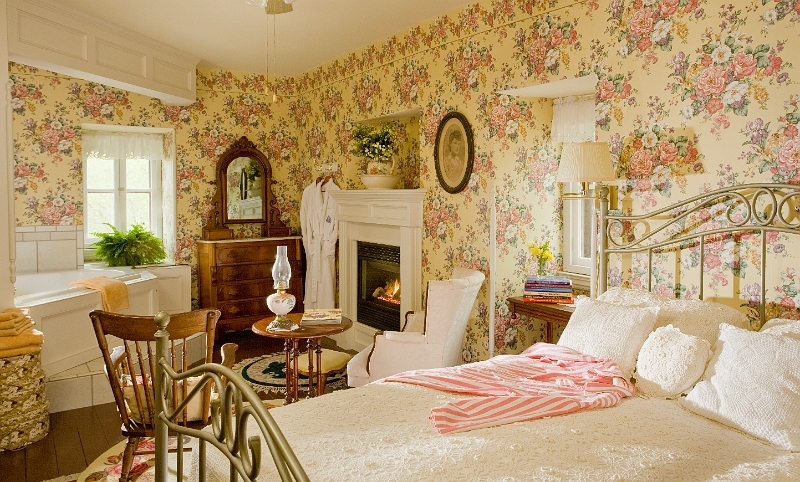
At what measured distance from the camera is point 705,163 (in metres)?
3.01

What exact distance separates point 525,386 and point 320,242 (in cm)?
405

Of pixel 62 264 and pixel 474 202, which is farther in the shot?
pixel 62 264

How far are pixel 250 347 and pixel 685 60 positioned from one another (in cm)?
438

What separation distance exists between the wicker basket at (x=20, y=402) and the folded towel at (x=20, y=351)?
0.8 inches

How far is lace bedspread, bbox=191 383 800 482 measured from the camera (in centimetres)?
175

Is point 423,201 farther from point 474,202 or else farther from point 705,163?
point 705,163

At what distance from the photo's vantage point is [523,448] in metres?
1.92

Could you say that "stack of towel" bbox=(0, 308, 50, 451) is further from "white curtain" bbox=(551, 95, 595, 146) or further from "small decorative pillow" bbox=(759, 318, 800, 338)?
"small decorative pillow" bbox=(759, 318, 800, 338)

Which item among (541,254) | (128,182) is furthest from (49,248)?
(541,254)

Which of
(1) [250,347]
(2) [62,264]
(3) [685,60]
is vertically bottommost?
(1) [250,347]

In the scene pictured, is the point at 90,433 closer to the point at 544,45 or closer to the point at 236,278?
the point at 236,278

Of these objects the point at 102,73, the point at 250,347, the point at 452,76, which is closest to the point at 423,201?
the point at 452,76

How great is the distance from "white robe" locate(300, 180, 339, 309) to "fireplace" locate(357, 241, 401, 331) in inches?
15.6

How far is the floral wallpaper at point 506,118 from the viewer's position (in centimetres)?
285
